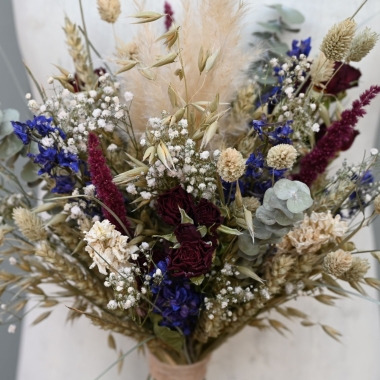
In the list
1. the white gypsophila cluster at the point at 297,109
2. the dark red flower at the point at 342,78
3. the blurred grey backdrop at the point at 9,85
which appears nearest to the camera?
the white gypsophila cluster at the point at 297,109

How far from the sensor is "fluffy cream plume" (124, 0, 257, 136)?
52 centimetres

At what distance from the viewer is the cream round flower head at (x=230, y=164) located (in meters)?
0.46

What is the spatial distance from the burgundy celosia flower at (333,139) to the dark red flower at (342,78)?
13 centimetres

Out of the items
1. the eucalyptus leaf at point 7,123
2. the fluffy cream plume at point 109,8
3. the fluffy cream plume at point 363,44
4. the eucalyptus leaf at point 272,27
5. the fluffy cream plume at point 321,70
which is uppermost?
the eucalyptus leaf at point 272,27

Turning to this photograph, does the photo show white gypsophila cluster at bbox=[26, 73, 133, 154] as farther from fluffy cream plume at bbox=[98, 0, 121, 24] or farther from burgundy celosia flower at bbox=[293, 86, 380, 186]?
burgundy celosia flower at bbox=[293, 86, 380, 186]

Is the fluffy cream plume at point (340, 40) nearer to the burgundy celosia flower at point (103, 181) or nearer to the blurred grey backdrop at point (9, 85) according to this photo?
the burgundy celosia flower at point (103, 181)

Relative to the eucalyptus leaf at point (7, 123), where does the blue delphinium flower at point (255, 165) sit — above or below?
below

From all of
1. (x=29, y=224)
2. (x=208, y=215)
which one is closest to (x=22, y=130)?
(x=29, y=224)

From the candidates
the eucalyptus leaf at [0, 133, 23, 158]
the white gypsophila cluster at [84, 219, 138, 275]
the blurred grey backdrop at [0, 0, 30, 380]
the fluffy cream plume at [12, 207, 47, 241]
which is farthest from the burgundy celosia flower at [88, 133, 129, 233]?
the blurred grey backdrop at [0, 0, 30, 380]

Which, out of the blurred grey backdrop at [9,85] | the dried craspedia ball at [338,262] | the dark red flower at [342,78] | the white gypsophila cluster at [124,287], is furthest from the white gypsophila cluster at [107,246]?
the blurred grey backdrop at [9,85]

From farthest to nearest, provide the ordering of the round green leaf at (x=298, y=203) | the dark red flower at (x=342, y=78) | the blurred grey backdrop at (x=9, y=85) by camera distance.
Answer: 1. the blurred grey backdrop at (x=9, y=85)
2. the dark red flower at (x=342, y=78)
3. the round green leaf at (x=298, y=203)

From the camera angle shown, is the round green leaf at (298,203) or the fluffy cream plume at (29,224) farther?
the fluffy cream plume at (29,224)

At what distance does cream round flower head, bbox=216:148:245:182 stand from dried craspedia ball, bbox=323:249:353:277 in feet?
0.51

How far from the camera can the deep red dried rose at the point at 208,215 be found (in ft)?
1.58
